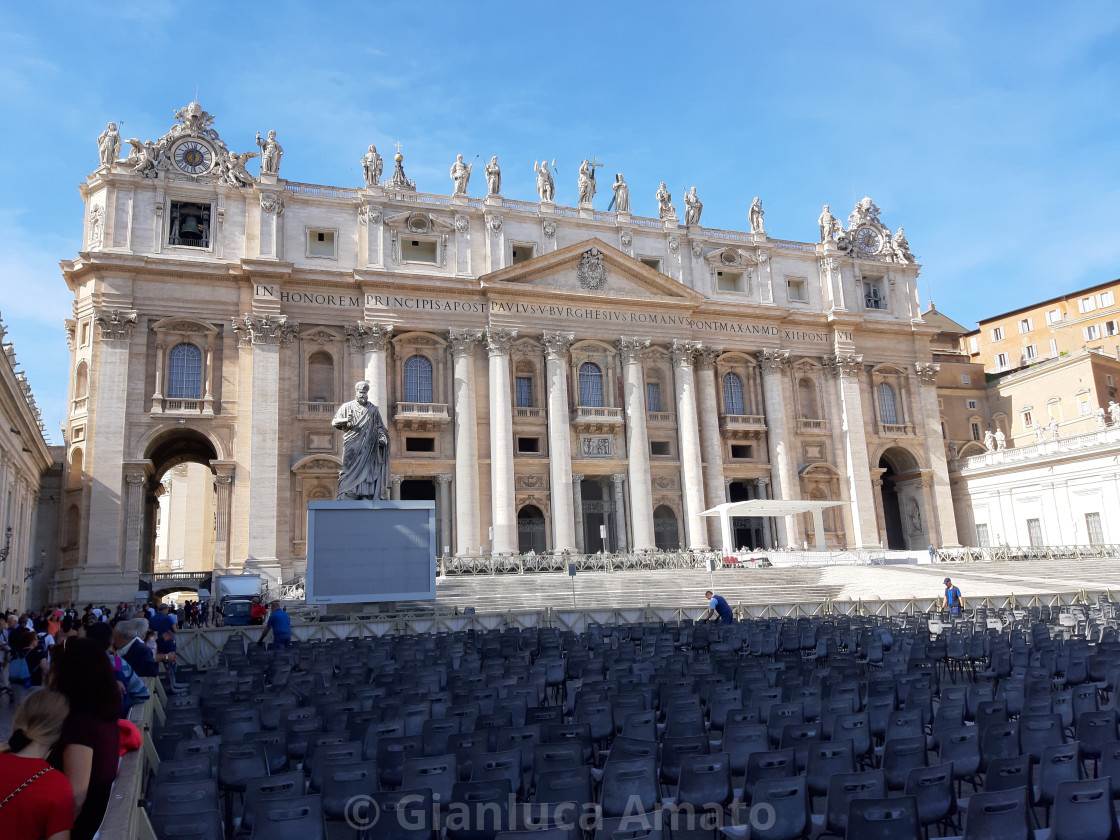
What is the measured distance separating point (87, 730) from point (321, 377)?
39428mm

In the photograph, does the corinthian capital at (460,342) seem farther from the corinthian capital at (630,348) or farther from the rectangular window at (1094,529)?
the rectangular window at (1094,529)

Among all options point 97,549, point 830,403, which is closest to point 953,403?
point 830,403

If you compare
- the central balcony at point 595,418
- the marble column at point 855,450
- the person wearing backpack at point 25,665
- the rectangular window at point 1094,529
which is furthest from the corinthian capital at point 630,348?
the person wearing backpack at point 25,665

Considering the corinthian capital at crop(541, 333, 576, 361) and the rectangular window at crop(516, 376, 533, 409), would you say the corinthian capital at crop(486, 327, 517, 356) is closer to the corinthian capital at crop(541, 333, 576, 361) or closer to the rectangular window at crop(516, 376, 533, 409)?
the corinthian capital at crop(541, 333, 576, 361)

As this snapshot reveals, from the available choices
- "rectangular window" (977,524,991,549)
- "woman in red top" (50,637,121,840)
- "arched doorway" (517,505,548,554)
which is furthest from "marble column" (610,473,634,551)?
"woman in red top" (50,637,121,840)

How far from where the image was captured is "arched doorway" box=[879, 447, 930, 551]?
52281mm

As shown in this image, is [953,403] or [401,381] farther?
[953,403]

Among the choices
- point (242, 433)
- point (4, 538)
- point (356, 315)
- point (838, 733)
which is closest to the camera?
point (838, 733)

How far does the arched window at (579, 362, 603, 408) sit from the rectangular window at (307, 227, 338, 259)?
1447 centimetres

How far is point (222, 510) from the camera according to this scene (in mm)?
38938

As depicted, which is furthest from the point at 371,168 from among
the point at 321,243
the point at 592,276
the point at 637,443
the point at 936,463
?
the point at 936,463

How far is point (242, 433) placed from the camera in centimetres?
3997

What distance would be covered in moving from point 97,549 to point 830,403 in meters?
39.6

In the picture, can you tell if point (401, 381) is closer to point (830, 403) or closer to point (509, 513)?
point (509, 513)
